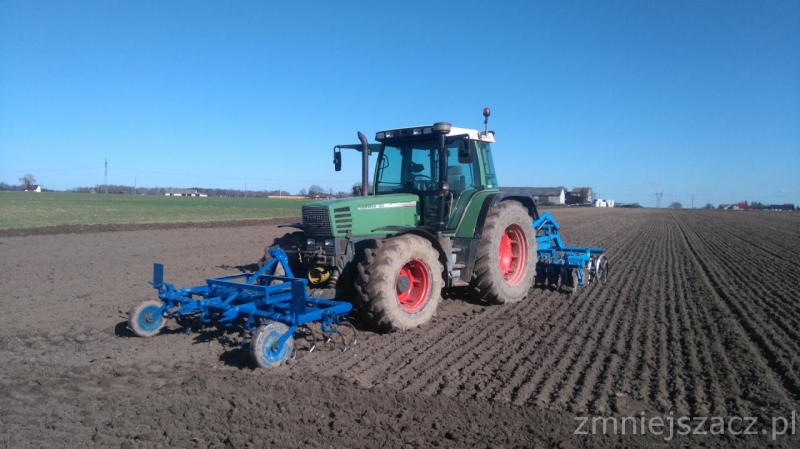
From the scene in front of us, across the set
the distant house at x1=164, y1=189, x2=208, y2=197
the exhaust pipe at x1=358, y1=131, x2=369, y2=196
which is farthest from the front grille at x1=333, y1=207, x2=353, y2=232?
the distant house at x1=164, y1=189, x2=208, y2=197

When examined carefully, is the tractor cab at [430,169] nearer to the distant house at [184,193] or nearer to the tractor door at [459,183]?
the tractor door at [459,183]

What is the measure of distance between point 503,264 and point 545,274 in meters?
1.29

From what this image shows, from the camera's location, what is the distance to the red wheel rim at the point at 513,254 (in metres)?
8.42

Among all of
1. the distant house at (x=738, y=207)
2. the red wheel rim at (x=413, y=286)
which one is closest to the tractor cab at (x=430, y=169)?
the red wheel rim at (x=413, y=286)

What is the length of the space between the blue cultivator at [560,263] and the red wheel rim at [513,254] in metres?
0.82

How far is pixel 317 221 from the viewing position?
21.2 ft

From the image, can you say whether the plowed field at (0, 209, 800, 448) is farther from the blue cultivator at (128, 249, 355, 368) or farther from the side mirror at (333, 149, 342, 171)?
the side mirror at (333, 149, 342, 171)

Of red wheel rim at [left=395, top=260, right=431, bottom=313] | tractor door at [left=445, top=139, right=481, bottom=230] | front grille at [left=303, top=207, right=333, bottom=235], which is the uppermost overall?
tractor door at [left=445, top=139, right=481, bottom=230]

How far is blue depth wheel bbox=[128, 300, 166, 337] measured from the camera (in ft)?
Result: 19.8

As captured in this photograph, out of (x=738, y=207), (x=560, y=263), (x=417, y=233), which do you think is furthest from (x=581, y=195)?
(x=417, y=233)

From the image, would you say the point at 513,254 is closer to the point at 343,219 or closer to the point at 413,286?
the point at 413,286

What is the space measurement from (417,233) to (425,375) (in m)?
2.31

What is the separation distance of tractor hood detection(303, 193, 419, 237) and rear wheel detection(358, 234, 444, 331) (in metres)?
0.61

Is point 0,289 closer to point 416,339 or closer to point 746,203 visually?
point 416,339
